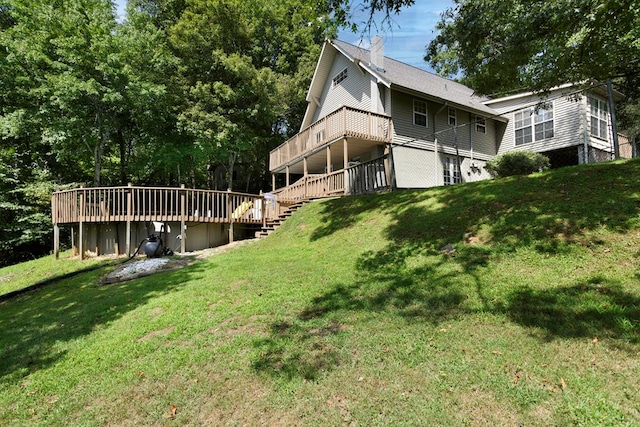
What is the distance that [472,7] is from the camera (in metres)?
7.00

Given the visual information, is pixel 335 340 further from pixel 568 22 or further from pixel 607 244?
pixel 568 22

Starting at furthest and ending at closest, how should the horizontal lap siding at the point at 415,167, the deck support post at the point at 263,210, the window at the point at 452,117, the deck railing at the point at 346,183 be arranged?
the window at the point at 452,117 < the horizontal lap siding at the point at 415,167 < the deck support post at the point at 263,210 < the deck railing at the point at 346,183

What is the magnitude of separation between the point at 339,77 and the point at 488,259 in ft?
49.9

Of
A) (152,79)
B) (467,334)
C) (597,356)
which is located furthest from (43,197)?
(597,356)

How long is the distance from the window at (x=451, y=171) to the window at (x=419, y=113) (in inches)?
81.8

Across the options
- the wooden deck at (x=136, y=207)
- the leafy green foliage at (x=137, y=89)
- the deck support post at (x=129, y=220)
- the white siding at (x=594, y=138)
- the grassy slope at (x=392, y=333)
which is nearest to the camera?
the grassy slope at (x=392, y=333)

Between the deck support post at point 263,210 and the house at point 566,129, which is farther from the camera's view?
the house at point 566,129

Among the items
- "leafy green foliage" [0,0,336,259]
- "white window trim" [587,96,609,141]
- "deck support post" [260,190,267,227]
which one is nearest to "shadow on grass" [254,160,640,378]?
"deck support post" [260,190,267,227]

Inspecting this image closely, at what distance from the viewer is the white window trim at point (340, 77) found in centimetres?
1752

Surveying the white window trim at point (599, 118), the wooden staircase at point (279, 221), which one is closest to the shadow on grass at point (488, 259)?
the wooden staircase at point (279, 221)

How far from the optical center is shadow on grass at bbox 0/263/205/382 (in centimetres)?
442

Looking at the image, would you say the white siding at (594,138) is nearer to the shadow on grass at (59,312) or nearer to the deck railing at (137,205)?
the deck railing at (137,205)

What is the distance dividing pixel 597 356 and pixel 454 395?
1.26 metres

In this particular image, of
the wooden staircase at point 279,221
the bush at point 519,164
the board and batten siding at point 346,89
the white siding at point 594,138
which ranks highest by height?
the board and batten siding at point 346,89
